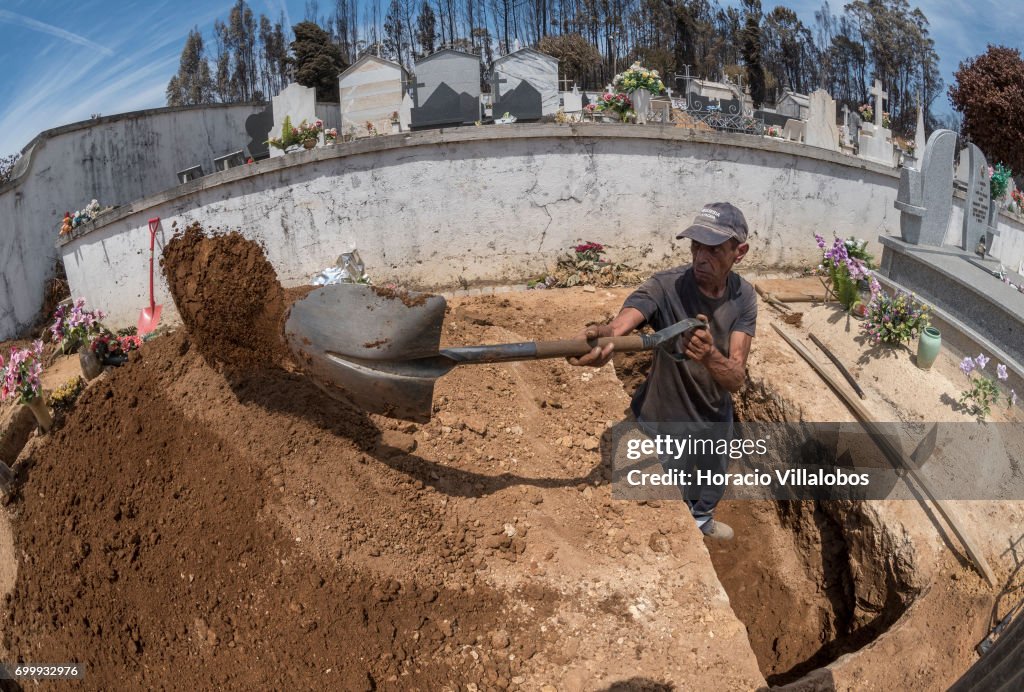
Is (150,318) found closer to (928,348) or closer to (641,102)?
(928,348)

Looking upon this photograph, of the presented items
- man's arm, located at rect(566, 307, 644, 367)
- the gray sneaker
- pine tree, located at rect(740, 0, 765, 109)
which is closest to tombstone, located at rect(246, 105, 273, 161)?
man's arm, located at rect(566, 307, 644, 367)

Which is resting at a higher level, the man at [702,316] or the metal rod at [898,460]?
the man at [702,316]

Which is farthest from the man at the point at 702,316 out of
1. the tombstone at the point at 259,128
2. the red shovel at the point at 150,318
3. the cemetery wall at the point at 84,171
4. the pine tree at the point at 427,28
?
the pine tree at the point at 427,28

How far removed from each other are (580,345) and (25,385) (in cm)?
397

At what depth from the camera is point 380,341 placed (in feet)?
9.44

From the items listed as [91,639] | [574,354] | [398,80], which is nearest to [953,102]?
[398,80]

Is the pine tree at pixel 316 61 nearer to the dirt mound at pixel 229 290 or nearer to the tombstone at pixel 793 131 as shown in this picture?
the tombstone at pixel 793 131

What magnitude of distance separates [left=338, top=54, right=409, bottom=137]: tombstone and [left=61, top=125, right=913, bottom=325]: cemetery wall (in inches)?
286

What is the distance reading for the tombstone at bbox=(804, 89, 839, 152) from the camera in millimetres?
9805

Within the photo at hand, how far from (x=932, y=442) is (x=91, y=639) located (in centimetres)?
492

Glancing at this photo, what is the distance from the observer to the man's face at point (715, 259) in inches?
122

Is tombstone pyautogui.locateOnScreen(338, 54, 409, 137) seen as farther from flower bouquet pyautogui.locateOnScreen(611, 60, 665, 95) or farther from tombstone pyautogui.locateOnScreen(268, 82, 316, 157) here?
flower bouquet pyautogui.locateOnScreen(611, 60, 665, 95)

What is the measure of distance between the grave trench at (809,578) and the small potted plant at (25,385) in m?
4.65

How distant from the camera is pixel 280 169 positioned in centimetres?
684
